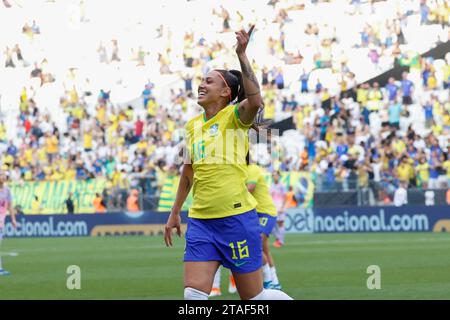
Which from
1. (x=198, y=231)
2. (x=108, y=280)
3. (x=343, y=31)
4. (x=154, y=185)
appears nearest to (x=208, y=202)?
(x=198, y=231)

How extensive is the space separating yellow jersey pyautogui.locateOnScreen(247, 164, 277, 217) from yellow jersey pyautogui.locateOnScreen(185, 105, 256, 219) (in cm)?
606

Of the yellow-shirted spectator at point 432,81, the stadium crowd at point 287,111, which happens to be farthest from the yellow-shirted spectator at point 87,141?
the yellow-shirted spectator at point 432,81

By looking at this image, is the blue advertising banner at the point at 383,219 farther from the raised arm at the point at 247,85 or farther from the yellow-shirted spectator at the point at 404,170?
the raised arm at the point at 247,85

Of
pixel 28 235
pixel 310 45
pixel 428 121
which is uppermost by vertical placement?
pixel 310 45

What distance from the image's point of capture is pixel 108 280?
1891 centimetres

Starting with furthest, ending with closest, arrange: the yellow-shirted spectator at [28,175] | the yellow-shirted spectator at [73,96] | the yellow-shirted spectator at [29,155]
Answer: the yellow-shirted spectator at [73,96]
the yellow-shirted spectator at [29,155]
the yellow-shirted spectator at [28,175]

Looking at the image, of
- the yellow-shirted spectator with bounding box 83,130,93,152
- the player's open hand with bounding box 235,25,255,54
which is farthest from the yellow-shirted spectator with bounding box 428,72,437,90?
the player's open hand with bounding box 235,25,255,54

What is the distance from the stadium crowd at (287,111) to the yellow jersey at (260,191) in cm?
1583

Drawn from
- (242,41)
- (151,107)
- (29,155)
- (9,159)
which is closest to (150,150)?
(151,107)


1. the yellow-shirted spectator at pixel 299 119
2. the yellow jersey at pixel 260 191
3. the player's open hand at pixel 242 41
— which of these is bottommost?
the yellow jersey at pixel 260 191

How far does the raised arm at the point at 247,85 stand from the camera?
7820mm
